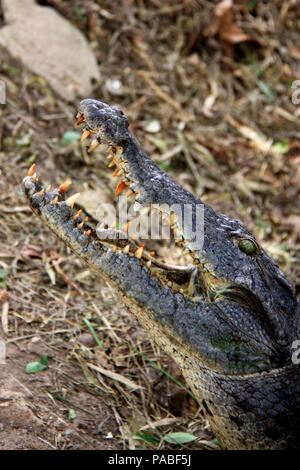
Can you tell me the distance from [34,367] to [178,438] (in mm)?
901

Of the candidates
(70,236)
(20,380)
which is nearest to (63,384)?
(20,380)

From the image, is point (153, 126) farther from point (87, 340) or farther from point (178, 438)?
point (178, 438)

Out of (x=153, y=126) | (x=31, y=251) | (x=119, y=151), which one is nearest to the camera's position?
(x=119, y=151)

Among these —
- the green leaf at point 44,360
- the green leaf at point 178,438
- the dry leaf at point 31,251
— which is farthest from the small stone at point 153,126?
the green leaf at point 178,438

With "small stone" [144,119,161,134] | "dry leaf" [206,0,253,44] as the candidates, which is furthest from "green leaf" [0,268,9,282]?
"dry leaf" [206,0,253,44]

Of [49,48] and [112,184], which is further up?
[49,48]

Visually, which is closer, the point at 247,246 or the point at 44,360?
the point at 247,246

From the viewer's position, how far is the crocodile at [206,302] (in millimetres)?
2490

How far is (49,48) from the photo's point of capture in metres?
5.09

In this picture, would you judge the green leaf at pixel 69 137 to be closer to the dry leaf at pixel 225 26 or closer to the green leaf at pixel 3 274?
the green leaf at pixel 3 274

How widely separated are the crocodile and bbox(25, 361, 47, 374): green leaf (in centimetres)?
68

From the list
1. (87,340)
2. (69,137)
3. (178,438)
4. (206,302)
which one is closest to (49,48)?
(69,137)
